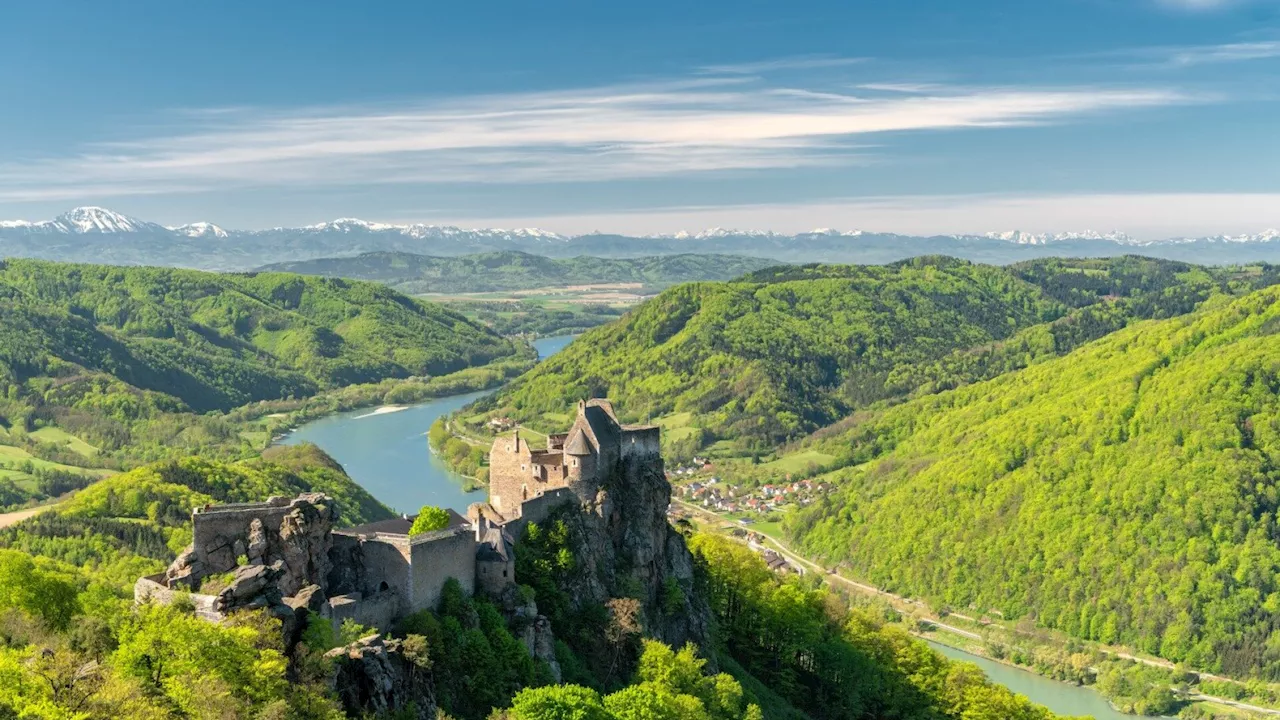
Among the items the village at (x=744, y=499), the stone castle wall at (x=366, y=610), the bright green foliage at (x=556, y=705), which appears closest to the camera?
the stone castle wall at (x=366, y=610)

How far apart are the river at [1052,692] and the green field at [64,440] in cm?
12352

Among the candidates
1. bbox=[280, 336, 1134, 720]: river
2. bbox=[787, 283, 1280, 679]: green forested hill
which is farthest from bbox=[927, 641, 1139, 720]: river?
bbox=[787, 283, 1280, 679]: green forested hill

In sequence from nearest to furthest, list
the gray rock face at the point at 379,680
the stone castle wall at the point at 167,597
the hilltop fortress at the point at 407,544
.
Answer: the stone castle wall at the point at 167,597, the gray rock face at the point at 379,680, the hilltop fortress at the point at 407,544

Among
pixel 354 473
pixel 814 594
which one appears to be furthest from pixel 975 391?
pixel 814 594

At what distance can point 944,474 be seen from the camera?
468 ft

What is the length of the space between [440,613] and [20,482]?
113 meters

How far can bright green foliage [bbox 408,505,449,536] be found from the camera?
4572 centimetres

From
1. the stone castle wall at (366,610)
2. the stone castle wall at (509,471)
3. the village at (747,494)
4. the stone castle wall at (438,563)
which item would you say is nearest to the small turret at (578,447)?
the stone castle wall at (509,471)

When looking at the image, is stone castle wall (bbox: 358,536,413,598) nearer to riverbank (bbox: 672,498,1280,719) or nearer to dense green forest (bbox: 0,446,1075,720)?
dense green forest (bbox: 0,446,1075,720)

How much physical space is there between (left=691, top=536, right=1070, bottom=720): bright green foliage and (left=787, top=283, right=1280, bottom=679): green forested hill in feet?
174

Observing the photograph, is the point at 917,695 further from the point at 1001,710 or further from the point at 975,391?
the point at 975,391

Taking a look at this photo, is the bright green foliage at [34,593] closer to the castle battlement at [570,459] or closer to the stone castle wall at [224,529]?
the stone castle wall at [224,529]

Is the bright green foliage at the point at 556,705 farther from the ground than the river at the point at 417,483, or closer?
farther from the ground

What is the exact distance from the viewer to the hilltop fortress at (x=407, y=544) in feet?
116
